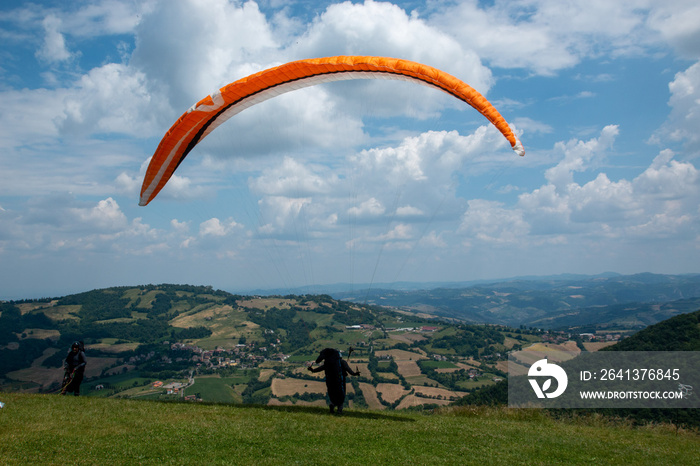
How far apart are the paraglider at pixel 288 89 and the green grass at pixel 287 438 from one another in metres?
8.15

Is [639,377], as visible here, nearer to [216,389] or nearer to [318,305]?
[216,389]

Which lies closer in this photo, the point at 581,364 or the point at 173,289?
the point at 581,364

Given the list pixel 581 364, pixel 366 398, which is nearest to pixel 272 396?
pixel 366 398

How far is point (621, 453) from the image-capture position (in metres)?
9.80

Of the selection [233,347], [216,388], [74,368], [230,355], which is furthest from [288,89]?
A: [233,347]

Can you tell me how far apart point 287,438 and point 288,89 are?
11.4 metres

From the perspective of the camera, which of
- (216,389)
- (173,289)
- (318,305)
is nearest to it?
(216,389)

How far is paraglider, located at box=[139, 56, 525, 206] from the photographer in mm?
13398

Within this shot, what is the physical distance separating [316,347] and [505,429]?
3433 inches

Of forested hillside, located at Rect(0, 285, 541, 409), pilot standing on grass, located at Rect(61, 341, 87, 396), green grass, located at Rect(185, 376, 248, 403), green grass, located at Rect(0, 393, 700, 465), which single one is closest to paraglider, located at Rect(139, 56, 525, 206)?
pilot standing on grass, located at Rect(61, 341, 87, 396)

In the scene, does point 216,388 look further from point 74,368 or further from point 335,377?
point 335,377

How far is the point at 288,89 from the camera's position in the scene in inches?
578

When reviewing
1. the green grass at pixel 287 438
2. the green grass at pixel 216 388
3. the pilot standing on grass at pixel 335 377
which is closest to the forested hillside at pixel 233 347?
the green grass at pixel 216 388

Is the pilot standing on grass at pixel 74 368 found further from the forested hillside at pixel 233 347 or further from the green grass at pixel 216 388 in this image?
the green grass at pixel 216 388
